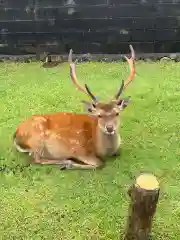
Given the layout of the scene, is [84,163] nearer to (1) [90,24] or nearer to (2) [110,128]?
(2) [110,128]

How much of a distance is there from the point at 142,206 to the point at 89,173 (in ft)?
4.93

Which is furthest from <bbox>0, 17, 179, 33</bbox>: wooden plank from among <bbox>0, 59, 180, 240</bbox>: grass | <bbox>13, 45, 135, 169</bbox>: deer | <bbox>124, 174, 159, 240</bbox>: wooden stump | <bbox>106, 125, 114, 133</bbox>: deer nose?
<bbox>124, 174, 159, 240</bbox>: wooden stump

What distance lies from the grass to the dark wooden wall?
4.31 feet

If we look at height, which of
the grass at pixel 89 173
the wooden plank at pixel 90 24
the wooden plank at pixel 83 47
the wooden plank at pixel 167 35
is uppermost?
the wooden plank at pixel 90 24

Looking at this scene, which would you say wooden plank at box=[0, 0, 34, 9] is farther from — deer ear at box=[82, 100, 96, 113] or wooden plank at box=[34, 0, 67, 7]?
deer ear at box=[82, 100, 96, 113]

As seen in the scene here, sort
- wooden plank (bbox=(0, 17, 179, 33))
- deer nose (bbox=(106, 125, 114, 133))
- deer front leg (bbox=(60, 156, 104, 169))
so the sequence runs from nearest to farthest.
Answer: deer nose (bbox=(106, 125, 114, 133)) < deer front leg (bbox=(60, 156, 104, 169)) < wooden plank (bbox=(0, 17, 179, 33))

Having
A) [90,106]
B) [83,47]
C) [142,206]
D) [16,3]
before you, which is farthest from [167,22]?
[142,206]

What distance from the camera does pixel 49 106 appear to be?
23.7 ft

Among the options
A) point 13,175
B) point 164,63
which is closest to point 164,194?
point 13,175

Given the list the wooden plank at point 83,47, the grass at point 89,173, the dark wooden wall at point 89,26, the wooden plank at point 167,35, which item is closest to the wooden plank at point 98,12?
the dark wooden wall at point 89,26

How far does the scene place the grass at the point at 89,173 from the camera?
462 centimetres

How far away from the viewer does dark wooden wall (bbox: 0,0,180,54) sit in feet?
30.4

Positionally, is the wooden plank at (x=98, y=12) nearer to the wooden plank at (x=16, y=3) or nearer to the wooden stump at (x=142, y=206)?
the wooden plank at (x=16, y=3)

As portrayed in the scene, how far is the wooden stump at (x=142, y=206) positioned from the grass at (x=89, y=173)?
0.85ft
